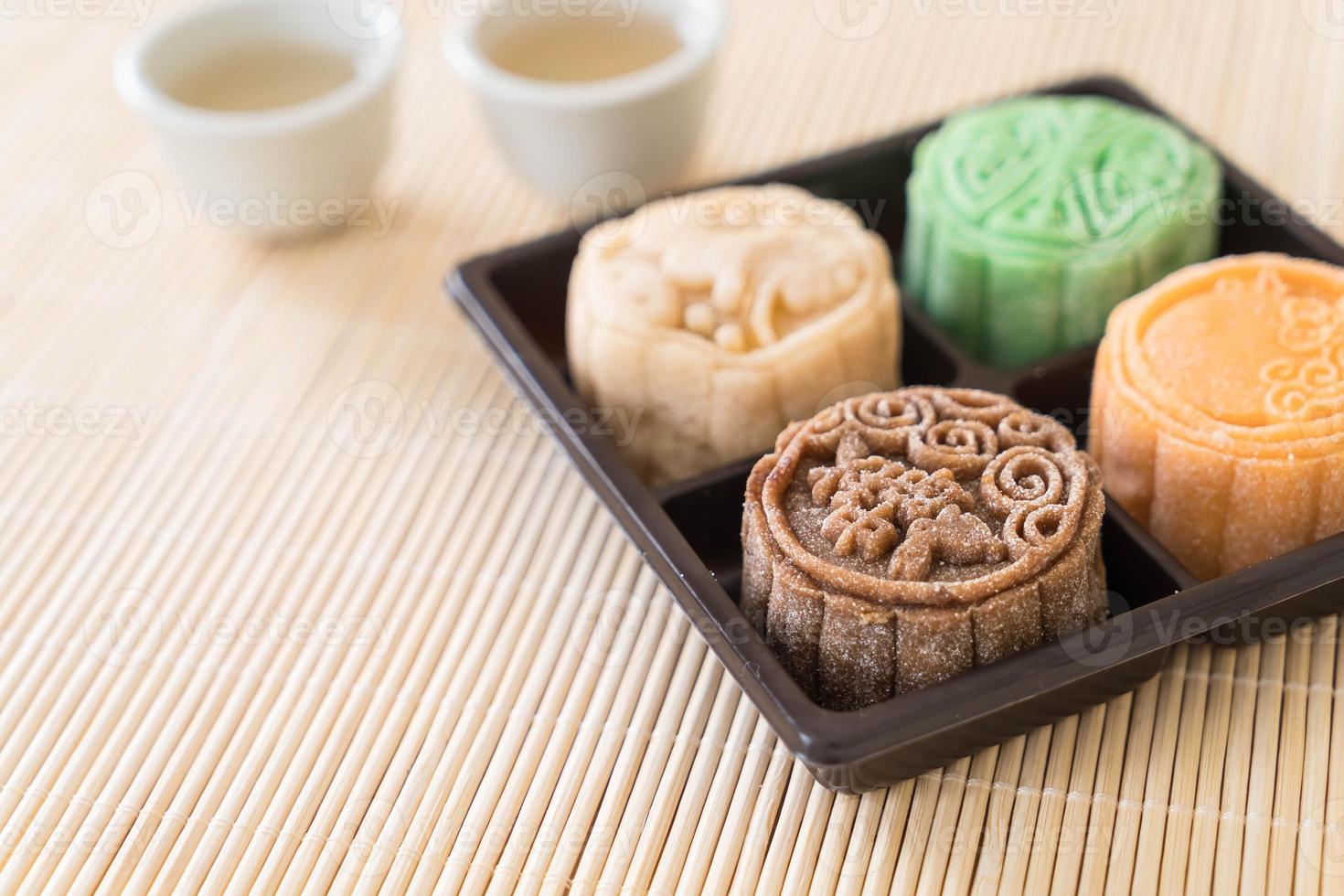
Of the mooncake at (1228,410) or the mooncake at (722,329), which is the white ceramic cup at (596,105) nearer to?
the mooncake at (722,329)

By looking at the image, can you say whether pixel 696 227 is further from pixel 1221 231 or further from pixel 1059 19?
pixel 1059 19

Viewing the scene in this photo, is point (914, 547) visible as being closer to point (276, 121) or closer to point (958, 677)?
point (958, 677)

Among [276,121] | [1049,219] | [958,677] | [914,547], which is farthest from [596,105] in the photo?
[958,677]

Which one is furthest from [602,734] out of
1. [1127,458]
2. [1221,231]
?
[1221,231]

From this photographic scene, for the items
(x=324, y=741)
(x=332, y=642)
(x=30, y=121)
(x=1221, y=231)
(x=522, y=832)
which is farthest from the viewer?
(x=30, y=121)

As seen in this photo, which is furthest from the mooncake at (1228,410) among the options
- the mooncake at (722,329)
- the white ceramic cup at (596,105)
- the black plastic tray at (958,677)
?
the white ceramic cup at (596,105)

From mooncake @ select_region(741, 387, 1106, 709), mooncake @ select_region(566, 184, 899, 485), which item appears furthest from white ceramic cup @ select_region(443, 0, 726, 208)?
mooncake @ select_region(741, 387, 1106, 709)

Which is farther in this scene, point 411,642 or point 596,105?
point 596,105
